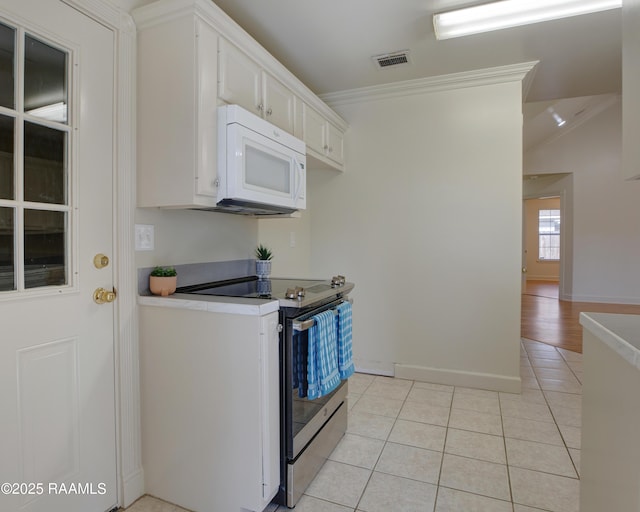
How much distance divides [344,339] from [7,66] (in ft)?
5.89

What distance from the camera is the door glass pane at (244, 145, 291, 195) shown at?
176 centimetres

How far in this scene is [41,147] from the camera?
4.55ft

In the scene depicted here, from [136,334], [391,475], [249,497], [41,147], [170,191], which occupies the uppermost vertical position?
[41,147]

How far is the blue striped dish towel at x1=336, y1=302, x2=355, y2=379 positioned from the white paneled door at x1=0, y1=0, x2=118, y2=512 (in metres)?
1.09

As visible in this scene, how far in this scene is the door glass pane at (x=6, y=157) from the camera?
1.27 meters

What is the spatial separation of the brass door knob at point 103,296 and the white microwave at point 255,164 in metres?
0.61

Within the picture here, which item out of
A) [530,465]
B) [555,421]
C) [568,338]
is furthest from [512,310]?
[568,338]

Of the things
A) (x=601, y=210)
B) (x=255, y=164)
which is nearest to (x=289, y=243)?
(x=255, y=164)

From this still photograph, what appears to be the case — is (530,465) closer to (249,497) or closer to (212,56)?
(249,497)

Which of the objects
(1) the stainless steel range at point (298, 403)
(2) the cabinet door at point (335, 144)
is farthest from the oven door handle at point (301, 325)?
(2) the cabinet door at point (335, 144)

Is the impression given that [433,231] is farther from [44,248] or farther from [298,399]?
[44,248]

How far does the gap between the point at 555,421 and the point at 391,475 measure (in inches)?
52.7

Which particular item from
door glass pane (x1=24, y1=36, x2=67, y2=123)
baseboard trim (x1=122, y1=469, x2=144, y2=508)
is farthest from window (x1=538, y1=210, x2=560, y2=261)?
door glass pane (x1=24, y1=36, x2=67, y2=123)

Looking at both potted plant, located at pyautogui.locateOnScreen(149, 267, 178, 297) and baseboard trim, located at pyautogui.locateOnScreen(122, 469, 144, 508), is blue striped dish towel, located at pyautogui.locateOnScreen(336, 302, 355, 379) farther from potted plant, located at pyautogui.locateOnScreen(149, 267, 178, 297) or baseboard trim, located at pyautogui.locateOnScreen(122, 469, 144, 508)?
baseboard trim, located at pyautogui.locateOnScreen(122, 469, 144, 508)
